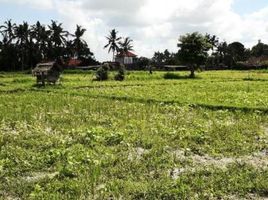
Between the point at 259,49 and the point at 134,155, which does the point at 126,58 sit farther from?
the point at 134,155

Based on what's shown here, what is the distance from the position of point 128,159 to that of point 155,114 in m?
8.46

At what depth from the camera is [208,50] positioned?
205 ft

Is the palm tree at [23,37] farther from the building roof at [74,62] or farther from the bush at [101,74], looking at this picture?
the bush at [101,74]

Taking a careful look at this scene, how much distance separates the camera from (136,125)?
1576cm

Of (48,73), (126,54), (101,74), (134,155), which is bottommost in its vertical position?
(101,74)

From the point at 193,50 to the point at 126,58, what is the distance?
43504 mm

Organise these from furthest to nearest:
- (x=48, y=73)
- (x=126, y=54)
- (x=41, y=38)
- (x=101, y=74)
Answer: (x=126, y=54)
(x=41, y=38)
(x=101, y=74)
(x=48, y=73)

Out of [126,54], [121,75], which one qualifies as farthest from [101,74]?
[126,54]

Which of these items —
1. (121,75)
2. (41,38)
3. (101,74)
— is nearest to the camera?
(101,74)

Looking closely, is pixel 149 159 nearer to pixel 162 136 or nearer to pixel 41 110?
pixel 162 136

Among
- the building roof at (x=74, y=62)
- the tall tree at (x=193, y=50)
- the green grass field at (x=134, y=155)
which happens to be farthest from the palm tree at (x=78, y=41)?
the green grass field at (x=134, y=155)

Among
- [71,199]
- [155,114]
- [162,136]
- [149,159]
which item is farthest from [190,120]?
[71,199]

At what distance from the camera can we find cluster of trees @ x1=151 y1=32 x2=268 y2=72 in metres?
61.1

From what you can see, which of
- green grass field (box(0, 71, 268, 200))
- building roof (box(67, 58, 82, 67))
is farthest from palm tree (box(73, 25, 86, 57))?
green grass field (box(0, 71, 268, 200))
